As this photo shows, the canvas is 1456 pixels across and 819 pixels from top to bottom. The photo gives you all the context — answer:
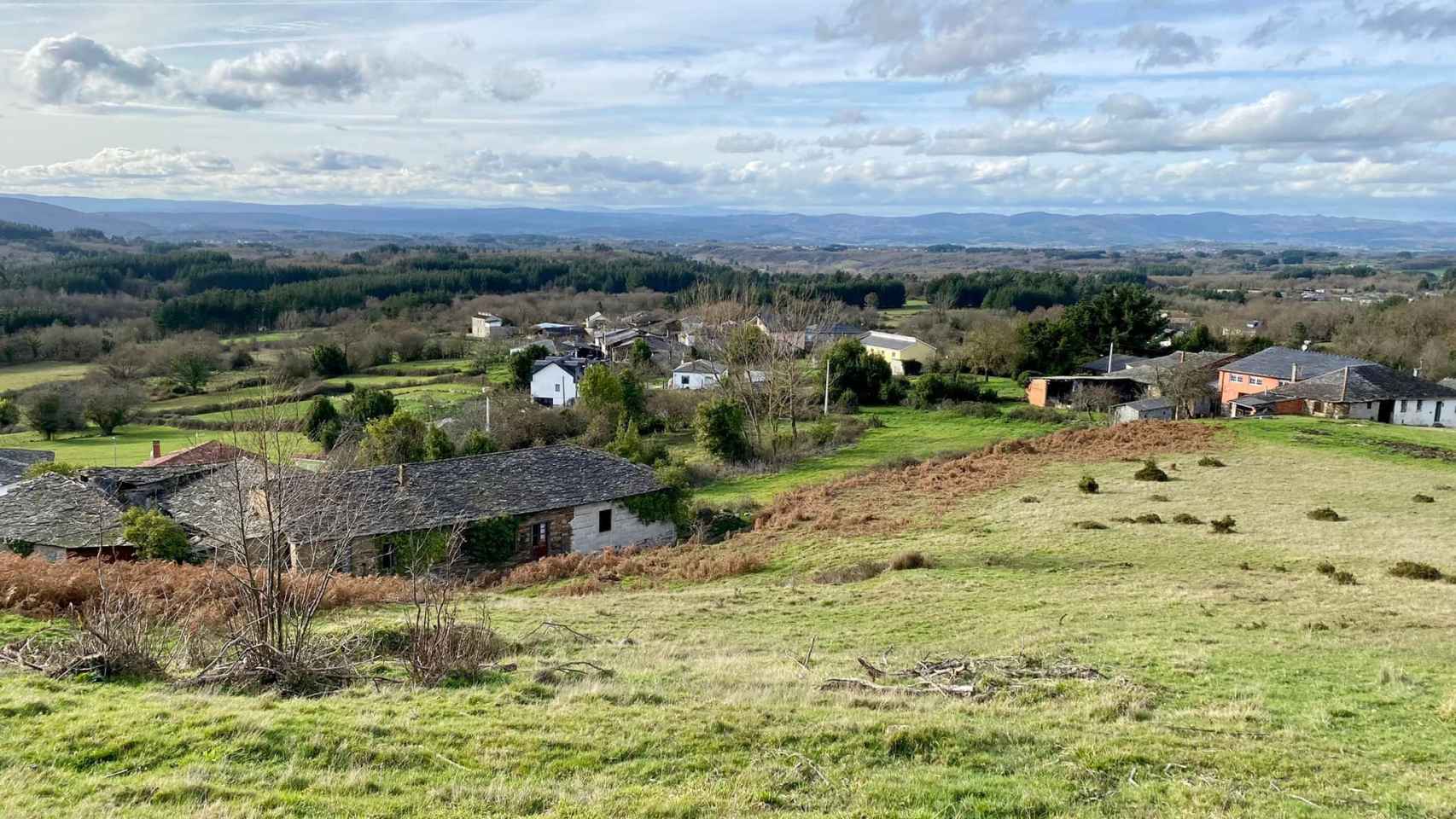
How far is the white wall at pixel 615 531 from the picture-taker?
92.7 ft

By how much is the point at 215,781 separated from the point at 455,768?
1926 millimetres

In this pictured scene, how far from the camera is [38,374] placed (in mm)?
79375

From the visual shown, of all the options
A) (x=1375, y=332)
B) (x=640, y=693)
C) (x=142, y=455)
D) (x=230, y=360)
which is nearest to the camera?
(x=640, y=693)

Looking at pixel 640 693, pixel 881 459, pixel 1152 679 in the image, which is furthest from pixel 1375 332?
pixel 640 693

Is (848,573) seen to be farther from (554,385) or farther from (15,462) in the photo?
(554,385)

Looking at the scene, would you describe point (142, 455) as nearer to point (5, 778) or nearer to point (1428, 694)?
point (5, 778)

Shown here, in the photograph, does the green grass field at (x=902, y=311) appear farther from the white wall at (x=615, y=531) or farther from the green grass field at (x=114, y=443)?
the white wall at (x=615, y=531)

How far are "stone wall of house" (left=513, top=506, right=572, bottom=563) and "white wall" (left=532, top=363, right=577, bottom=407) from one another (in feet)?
122

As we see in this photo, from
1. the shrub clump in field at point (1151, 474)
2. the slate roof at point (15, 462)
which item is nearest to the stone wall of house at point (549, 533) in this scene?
the slate roof at point (15, 462)

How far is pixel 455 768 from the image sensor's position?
8227 millimetres

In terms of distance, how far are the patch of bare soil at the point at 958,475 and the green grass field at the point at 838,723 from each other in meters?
10.7

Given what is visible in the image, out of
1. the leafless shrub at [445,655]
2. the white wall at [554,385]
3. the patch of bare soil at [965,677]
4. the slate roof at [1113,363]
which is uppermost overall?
the leafless shrub at [445,655]

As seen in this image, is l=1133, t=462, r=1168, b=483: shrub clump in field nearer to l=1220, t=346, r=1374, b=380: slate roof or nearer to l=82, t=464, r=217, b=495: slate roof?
l=1220, t=346, r=1374, b=380: slate roof

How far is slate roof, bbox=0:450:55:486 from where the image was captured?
3349 cm
